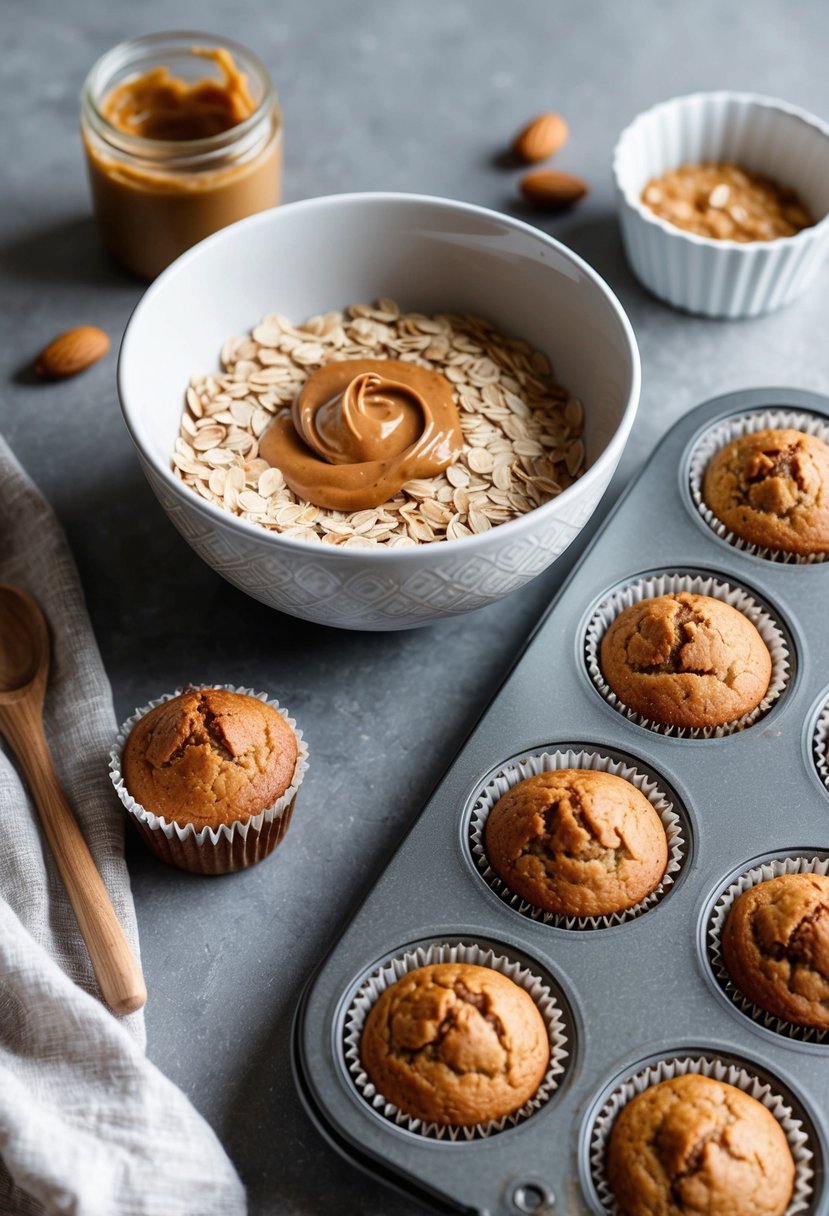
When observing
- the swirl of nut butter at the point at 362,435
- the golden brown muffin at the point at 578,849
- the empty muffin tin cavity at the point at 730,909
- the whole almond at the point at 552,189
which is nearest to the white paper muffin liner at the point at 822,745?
the empty muffin tin cavity at the point at 730,909

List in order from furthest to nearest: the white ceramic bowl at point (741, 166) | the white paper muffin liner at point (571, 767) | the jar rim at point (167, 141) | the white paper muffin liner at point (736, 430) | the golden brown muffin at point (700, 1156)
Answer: the white ceramic bowl at point (741, 166), the jar rim at point (167, 141), the white paper muffin liner at point (736, 430), the white paper muffin liner at point (571, 767), the golden brown muffin at point (700, 1156)

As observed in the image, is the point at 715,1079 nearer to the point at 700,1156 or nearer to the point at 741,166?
the point at 700,1156

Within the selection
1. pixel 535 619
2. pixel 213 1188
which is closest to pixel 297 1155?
pixel 213 1188

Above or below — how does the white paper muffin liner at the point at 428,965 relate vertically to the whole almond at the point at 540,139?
below

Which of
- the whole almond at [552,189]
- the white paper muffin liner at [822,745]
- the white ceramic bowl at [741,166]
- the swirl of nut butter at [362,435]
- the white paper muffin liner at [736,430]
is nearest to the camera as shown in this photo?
the white paper muffin liner at [822,745]

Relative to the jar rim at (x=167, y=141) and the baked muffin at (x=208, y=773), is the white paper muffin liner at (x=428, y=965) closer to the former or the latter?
the baked muffin at (x=208, y=773)

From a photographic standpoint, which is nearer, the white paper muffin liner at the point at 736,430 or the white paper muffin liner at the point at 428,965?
the white paper muffin liner at the point at 428,965

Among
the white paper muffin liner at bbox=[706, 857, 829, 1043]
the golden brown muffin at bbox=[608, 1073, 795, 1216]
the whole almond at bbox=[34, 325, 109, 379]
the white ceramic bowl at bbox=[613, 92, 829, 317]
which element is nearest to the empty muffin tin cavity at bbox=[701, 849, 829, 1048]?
the white paper muffin liner at bbox=[706, 857, 829, 1043]

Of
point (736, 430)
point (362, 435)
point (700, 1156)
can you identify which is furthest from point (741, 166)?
point (700, 1156)
